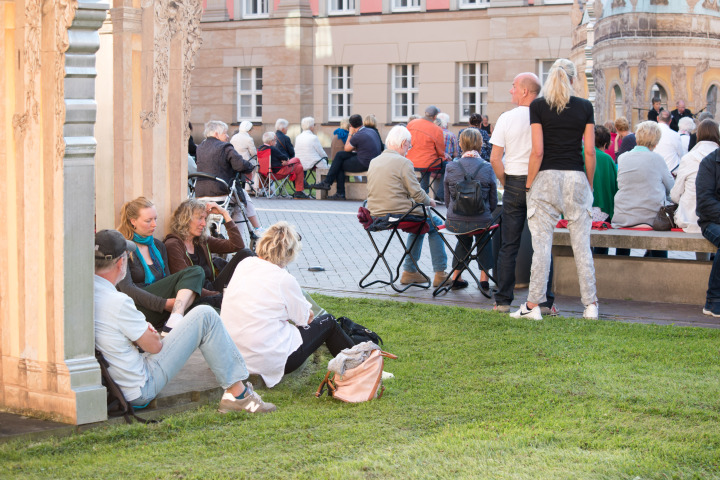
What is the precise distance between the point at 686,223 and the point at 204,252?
506 cm

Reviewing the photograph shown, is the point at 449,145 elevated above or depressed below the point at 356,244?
above

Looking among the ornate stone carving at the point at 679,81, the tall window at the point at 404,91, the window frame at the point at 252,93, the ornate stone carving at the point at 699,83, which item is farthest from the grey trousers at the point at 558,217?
the window frame at the point at 252,93

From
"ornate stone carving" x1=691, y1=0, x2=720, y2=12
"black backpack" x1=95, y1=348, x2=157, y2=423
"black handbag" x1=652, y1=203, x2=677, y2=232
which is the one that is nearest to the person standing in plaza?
"black handbag" x1=652, y1=203, x2=677, y2=232

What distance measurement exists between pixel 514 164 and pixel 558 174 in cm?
47

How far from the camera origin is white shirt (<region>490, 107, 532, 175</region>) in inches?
375

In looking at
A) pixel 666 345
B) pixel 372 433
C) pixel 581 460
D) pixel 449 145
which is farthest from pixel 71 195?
pixel 449 145

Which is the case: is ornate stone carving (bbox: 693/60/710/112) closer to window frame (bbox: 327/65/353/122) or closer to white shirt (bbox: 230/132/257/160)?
white shirt (bbox: 230/132/257/160)

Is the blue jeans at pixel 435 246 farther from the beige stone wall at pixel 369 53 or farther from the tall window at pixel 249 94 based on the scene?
the tall window at pixel 249 94

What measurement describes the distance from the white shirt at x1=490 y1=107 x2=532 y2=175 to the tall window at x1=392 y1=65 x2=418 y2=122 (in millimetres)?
26735

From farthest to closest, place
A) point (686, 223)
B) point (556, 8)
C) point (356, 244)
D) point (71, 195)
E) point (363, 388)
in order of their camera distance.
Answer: point (556, 8) → point (356, 244) → point (686, 223) → point (363, 388) → point (71, 195)

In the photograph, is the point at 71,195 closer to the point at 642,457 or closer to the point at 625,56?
the point at 642,457

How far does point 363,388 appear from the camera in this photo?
262 inches

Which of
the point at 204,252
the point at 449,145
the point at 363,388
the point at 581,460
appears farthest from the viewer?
the point at 449,145

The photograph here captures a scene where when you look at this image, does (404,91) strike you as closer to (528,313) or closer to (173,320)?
(528,313)
